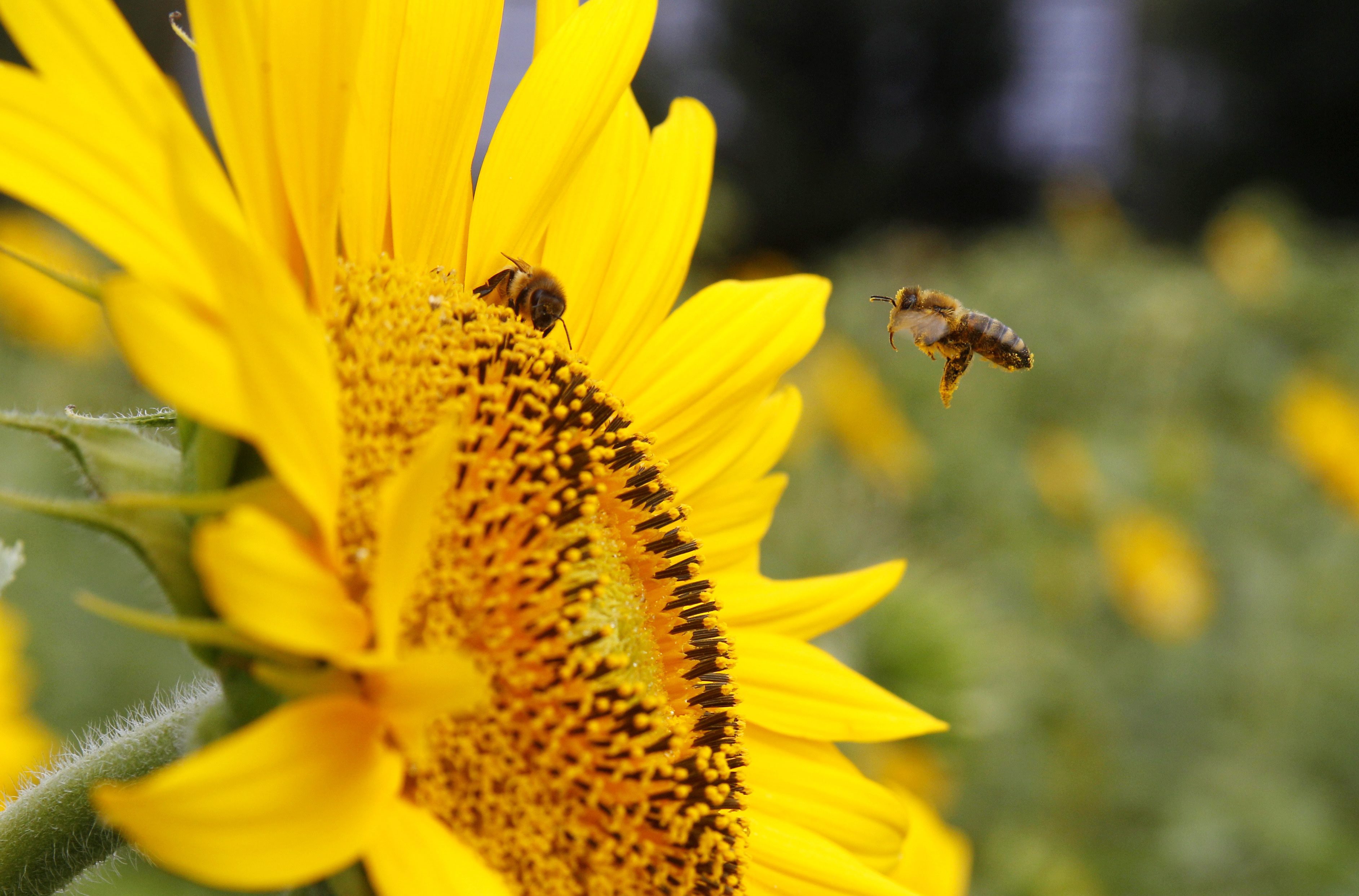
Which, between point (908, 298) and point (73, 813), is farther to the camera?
point (908, 298)

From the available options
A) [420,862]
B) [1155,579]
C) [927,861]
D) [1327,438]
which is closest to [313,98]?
[420,862]

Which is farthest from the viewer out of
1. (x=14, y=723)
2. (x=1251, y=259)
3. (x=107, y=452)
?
(x=1251, y=259)

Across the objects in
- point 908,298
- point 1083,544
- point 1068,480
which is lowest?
point 908,298

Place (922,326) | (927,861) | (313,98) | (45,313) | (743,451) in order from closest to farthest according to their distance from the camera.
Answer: (313,98) → (743,451) → (922,326) → (927,861) → (45,313)

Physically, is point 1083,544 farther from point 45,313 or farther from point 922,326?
point 45,313

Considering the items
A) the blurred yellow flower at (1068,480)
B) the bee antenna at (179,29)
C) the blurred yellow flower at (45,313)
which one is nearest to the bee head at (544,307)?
the bee antenna at (179,29)

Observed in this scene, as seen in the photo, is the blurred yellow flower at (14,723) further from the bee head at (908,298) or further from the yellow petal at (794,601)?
the bee head at (908,298)

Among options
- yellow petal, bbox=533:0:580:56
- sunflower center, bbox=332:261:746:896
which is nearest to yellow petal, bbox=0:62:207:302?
sunflower center, bbox=332:261:746:896

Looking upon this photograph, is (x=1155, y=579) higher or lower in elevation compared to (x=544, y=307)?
higher
